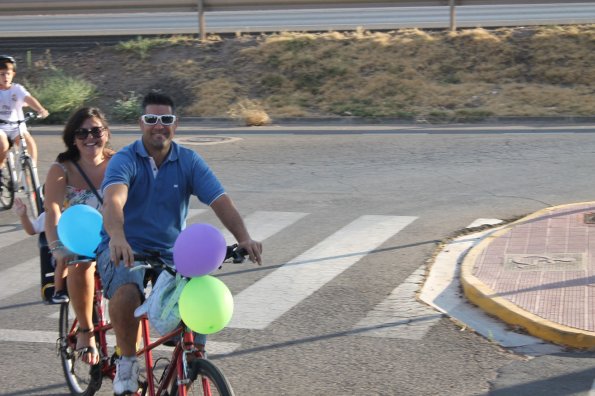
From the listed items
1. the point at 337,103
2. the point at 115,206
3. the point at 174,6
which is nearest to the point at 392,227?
the point at 115,206

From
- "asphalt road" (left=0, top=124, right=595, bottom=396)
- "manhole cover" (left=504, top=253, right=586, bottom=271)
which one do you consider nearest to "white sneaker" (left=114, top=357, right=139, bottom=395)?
"asphalt road" (left=0, top=124, right=595, bottom=396)

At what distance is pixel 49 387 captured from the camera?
6051 millimetres

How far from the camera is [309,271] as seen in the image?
8.71m

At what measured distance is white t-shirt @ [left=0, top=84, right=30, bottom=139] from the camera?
1131 centimetres

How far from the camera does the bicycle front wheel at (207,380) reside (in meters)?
4.17

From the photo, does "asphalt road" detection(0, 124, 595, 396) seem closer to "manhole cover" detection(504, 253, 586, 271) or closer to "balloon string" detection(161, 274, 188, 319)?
"manhole cover" detection(504, 253, 586, 271)

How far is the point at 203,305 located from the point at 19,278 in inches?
202

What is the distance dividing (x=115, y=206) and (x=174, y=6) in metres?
18.3

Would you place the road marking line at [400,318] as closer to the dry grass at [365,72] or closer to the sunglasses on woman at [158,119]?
the sunglasses on woman at [158,119]

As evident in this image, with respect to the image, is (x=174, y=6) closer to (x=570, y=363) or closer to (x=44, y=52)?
(x=44, y=52)

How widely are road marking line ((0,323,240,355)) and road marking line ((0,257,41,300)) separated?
1.08m

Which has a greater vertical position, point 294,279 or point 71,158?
point 71,158

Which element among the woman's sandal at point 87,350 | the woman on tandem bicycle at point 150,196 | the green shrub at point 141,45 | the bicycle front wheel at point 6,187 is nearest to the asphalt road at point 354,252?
the bicycle front wheel at point 6,187

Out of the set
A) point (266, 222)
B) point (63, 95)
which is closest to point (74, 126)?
point (266, 222)
